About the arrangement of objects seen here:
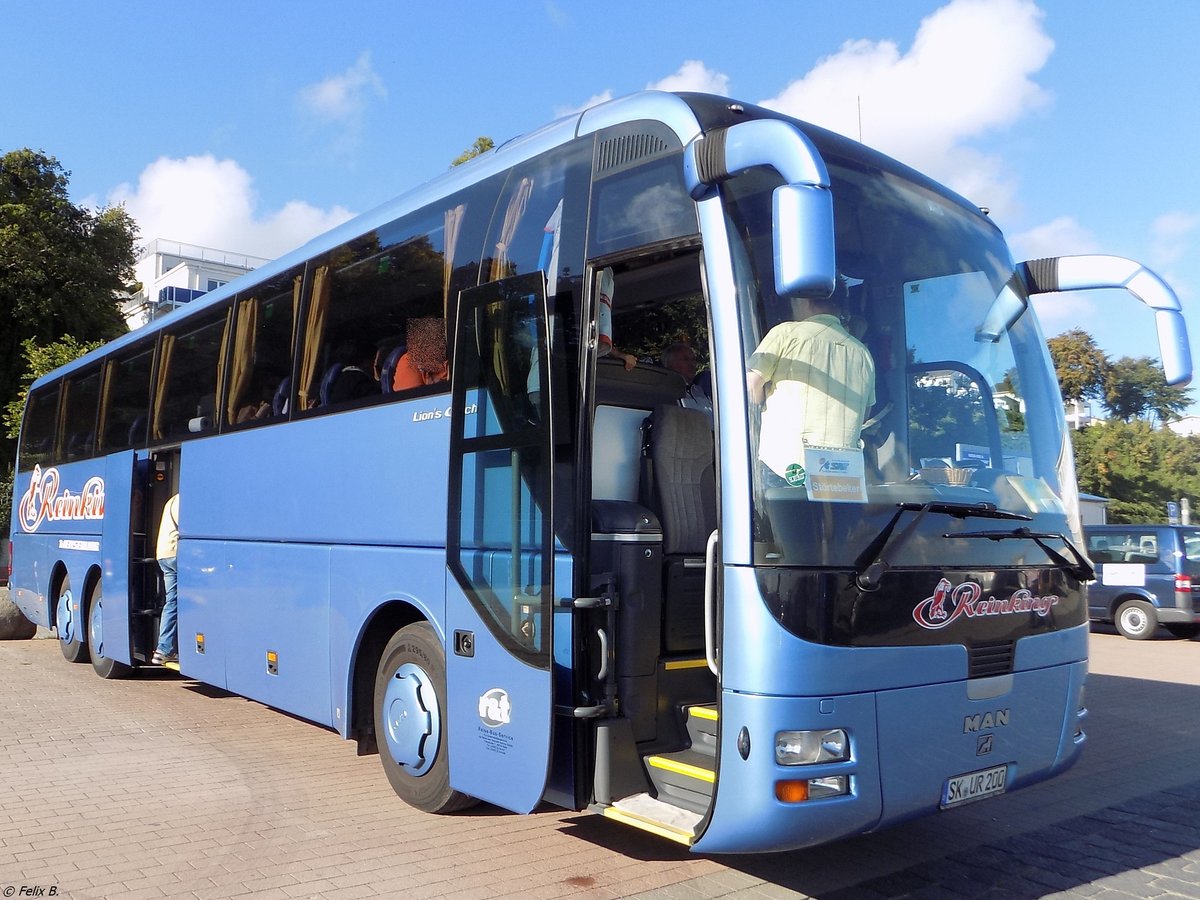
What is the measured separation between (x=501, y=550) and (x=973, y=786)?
2.43 m

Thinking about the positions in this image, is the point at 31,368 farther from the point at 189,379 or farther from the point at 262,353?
the point at 262,353

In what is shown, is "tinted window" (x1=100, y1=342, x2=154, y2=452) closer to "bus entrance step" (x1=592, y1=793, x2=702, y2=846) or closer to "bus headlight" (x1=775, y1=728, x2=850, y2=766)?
"bus entrance step" (x1=592, y1=793, x2=702, y2=846)

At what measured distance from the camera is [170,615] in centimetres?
980

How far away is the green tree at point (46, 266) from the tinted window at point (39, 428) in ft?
44.9

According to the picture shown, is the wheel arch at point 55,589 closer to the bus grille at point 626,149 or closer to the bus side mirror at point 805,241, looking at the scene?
the bus grille at point 626,149

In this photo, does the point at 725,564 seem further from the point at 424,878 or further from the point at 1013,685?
the point at 424,878

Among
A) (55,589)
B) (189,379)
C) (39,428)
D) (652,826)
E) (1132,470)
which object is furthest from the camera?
(1132,470)

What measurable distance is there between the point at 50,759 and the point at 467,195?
5116 millimetres

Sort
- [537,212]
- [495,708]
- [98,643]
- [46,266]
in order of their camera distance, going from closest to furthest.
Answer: [495,708] < [537,212] < [98,643] < [46,266]

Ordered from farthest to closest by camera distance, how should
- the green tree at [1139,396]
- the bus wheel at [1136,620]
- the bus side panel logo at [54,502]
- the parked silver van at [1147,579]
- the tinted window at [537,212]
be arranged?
the green tree at [1139,396]
the bus wheel at [1136,620]
the parked silver van at [1147,579]
the bus side panel logo at [54,502]
the tinted window at [537,212]

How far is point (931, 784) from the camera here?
4469mm

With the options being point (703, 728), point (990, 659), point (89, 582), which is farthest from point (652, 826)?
point (89, 582)

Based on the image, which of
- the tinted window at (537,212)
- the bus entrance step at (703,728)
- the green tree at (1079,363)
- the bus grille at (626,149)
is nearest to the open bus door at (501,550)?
the tinted window at (537,212)

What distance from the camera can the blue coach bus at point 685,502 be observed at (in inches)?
166
